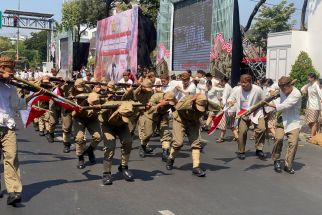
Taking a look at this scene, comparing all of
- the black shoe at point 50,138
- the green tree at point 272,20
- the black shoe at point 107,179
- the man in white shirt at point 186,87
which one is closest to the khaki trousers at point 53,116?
the black shoe at point 50,138

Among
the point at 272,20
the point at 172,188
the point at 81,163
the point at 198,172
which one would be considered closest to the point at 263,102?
the point at 198,172

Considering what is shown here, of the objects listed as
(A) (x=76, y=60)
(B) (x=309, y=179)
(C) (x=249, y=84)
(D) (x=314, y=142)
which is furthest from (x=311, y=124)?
(A) (x=76, y=60)

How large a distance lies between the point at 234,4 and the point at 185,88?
35.3ft

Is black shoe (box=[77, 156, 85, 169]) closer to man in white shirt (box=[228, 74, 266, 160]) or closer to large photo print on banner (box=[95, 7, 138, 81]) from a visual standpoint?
man in white shirt (box=[228, 74, 266, 160])

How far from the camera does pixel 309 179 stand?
8.16 meters

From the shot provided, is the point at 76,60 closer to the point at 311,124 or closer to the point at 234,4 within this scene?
the point at 234,4

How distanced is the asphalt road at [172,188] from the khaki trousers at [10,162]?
0.91 ft

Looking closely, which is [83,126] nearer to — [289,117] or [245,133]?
[245,133]

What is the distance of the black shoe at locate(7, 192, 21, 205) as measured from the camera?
6080 mm

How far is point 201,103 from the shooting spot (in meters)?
7.86

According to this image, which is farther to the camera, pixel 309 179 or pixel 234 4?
pixel 234 4

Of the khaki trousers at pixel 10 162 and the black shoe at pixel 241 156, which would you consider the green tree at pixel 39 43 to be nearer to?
the black shoe at pixel 241 156

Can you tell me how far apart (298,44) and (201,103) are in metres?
13.1

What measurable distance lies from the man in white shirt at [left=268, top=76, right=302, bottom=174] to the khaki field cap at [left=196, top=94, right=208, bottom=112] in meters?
1.52
